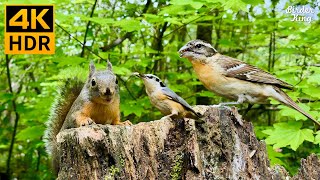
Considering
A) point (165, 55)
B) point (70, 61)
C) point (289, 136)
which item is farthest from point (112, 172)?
point (165, 55)

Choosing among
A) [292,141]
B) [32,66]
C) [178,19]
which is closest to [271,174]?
[292,141]

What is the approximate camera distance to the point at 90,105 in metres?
2.54

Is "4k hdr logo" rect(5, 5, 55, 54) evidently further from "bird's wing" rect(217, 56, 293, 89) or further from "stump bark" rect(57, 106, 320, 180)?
"stump bark" rect(57, 106, 320, 180)

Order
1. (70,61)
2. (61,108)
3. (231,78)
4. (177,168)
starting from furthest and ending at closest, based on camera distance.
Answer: (70,61)
(231,78)
(61,108)
(177,168)

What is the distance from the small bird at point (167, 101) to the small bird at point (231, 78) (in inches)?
19.4

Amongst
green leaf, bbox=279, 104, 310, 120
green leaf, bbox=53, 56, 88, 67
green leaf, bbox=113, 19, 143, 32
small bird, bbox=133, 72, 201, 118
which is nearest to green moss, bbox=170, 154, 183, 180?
small bird, bbox=133, 72, 201, 118

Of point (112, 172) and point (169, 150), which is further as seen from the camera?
point (169, 150)

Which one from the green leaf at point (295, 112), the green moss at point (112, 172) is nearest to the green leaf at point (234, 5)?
the green leaf at point (295, 112)

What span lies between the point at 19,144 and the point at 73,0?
461 cm

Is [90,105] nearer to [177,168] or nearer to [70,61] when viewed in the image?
[177,168]

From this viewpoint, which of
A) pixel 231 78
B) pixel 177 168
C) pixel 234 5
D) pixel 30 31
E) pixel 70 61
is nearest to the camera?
pixel 177 168

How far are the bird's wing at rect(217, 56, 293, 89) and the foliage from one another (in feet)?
0.81

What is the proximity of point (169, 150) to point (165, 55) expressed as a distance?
2.61 metres

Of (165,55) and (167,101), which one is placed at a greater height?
(165,55)
